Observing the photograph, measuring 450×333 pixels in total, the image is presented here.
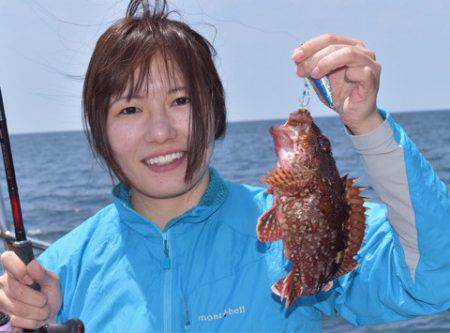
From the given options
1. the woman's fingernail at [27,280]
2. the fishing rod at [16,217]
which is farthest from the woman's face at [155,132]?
the woman's fingernail at [27,280]

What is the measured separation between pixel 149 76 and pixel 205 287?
1133 millimetres

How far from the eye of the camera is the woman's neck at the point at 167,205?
347 cm

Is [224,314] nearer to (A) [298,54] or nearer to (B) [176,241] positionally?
(B) [176,241]

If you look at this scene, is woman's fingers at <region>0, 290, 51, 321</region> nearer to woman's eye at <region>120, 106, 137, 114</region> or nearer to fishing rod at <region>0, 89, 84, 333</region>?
fishing rod at <region>0, 89, 84, 333</region>

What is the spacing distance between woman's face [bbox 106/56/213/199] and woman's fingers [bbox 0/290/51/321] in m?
0.84

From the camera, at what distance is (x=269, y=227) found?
2645 millimetres

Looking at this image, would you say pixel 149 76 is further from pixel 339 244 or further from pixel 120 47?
pixel 339 244

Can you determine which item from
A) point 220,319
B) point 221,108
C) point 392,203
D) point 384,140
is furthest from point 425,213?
point 221,108

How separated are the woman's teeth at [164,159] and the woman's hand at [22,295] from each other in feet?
2.52

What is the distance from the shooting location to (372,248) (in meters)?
2.95

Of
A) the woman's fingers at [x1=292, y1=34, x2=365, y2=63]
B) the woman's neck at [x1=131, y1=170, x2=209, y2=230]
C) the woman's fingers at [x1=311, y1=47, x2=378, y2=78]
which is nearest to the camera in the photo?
the woman's fingers at [x1=311, y1=47, x2=378, y2=78]

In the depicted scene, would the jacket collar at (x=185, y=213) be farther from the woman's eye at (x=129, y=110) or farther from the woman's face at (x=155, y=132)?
the woman's eye at (x=129, y=110)

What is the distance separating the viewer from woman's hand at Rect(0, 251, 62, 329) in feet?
8.88

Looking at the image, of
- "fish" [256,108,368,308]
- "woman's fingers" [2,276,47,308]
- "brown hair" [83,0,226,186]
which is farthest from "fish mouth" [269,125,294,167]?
"woman's fingers" [2,276,47,308]
